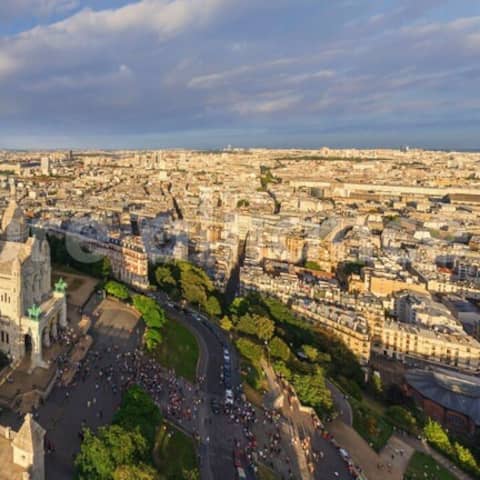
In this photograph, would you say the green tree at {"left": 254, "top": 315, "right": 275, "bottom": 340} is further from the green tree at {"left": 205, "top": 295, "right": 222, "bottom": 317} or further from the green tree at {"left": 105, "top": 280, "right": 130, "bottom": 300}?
the green tree at {"left": 105, "top": 280, "right": 130, "bottom": 300}

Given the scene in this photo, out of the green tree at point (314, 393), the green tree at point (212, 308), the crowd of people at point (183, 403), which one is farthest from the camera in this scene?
the green tree at point (212, 308)

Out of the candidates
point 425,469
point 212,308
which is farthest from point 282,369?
point 212,308

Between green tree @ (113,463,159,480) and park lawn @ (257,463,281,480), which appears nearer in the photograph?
green tree @ (113,463,159,480)

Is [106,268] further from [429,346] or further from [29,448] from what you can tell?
[429,346]

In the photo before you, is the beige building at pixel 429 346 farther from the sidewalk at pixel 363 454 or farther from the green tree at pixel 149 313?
the green tree at pixel 149 313

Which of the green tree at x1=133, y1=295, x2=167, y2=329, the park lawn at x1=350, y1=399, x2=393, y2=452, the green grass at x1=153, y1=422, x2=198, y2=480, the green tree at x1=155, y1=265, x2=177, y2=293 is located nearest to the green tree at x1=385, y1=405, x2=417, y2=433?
the park lawn at x1=350, y1=399, x2=393, y2=452

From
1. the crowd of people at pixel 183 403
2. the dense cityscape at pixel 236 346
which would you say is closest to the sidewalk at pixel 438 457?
the dense cityscape at pixel 236 346
